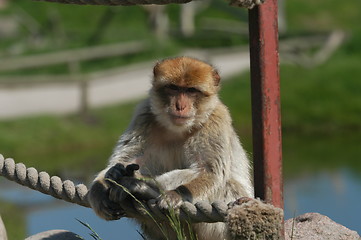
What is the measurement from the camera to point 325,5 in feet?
84.9

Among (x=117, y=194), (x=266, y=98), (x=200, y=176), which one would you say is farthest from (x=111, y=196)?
(x=266, y=98)

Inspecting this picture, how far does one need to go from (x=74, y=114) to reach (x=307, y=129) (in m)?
3.77

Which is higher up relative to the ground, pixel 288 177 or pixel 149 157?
pixel 149 157

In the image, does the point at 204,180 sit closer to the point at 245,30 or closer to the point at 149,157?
the point at 149,157

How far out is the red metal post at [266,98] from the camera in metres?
3.66

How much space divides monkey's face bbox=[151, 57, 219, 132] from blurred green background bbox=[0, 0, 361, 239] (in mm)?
3670

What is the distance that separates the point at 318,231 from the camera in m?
4.55

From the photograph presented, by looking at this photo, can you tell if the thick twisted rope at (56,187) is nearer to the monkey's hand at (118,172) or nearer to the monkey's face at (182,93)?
the monkey's hand at (118,172)

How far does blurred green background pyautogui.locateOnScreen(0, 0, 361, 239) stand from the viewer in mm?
11086

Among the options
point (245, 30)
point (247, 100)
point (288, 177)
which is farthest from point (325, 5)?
point (288, 177)

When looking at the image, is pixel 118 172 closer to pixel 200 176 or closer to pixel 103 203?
pixel 103 203

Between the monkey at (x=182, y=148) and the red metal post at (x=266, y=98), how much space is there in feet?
2.16

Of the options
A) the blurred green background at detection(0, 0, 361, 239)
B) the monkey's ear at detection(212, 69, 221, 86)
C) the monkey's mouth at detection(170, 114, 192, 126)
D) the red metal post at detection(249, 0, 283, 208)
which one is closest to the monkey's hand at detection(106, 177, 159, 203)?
the monkey's mouth at detection(170, 114, 192, 126)

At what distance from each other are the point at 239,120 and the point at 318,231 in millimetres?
9340
